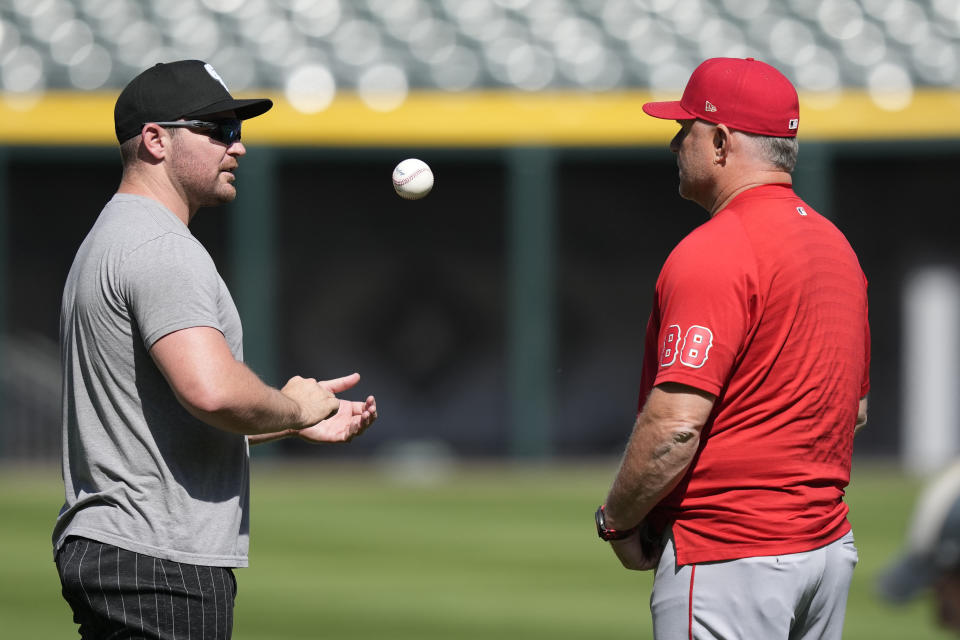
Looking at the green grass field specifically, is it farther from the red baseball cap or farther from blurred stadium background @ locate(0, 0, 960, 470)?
the red baseball cap

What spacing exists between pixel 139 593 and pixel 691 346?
1.40 meters

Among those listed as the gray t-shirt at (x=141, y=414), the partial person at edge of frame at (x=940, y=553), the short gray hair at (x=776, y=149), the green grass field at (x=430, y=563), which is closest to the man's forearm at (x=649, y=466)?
the partial person at edge of frame at (x=940, y=553)

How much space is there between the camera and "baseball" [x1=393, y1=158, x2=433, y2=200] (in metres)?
4.78

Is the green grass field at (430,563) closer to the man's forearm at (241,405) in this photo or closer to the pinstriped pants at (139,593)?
the pinstriped pants at (139,593)

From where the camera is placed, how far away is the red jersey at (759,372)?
322 centimetres

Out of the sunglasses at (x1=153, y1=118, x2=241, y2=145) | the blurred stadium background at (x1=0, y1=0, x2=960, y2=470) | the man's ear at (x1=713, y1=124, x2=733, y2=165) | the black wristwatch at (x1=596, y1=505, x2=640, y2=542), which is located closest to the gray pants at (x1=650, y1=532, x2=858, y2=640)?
the black wristwatch at (x1=596, y1=505, x2=640, y2=542)

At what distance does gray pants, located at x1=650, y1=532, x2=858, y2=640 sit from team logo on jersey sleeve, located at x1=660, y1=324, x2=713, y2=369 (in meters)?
0.47

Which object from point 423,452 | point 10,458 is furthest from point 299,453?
point 10,458

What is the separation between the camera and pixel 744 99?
3426 mm

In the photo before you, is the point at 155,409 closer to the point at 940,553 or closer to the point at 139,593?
the point at 139,593

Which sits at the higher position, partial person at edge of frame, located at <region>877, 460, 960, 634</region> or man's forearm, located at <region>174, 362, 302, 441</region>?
man's forearm, located at <region>174, 362, 302, 441</region>

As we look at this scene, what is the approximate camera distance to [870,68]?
1767cm

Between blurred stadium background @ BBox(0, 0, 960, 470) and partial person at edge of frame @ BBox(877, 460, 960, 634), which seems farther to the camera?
blurred stadium background @ BBox(0, 0, 960, 470)

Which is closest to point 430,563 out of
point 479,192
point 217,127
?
point 217,127
